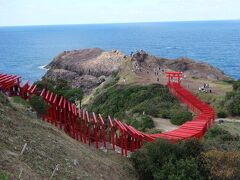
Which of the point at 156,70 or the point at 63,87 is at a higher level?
the point at 63,87

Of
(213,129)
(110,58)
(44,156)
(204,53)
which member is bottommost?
(204,53)

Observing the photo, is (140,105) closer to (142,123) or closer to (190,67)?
(142,123)

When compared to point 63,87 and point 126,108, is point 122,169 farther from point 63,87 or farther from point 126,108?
point 126,108

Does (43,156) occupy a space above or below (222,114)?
above

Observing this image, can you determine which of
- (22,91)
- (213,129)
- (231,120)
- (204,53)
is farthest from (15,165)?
(204,53)

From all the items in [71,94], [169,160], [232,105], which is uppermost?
[169,160]

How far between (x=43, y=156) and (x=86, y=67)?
7333 centimetres

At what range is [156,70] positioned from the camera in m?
65.8

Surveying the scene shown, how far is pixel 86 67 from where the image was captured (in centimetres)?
8862

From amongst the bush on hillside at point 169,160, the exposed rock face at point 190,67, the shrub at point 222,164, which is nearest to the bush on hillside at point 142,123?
the bush on hillside at point 169,160

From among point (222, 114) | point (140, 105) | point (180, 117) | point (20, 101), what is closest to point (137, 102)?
point (140, 105)

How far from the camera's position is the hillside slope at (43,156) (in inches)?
554

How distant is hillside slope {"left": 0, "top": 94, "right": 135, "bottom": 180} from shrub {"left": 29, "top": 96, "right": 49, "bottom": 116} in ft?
4.16

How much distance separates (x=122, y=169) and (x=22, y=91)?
29.1 ft
